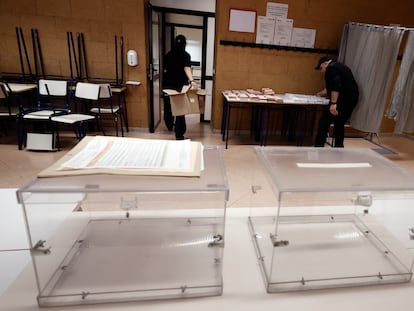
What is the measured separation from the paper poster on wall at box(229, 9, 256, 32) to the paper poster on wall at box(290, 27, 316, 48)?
26.2 inches

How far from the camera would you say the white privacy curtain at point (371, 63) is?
11.3ft

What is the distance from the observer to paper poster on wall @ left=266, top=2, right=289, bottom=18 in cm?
422

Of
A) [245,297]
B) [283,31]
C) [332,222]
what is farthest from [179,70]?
[245,297]

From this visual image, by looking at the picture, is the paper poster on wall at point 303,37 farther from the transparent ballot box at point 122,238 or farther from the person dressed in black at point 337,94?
the transparent ballot box at point 122,238

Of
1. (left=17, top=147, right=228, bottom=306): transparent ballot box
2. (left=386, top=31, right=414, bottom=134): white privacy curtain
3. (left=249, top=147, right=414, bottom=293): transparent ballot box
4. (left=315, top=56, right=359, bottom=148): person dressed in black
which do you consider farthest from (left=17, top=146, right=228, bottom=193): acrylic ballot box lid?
(left=386, top=31, right=414, bottom=134): white privacy curtain

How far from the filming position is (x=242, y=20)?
167 inches

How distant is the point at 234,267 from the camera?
0.69 m

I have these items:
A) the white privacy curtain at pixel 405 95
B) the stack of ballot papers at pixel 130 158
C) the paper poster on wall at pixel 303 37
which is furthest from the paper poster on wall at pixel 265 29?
the stack of ballot papers at pixel 130 158

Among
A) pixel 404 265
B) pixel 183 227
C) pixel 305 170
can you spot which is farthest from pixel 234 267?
pixel 404 265

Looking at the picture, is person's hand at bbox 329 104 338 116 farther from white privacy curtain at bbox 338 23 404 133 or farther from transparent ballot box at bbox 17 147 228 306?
transparent ballot box at bbox 17 147 228 306

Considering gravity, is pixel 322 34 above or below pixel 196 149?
above

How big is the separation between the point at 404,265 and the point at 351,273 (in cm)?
17

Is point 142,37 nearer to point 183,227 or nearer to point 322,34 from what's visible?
point 322,34

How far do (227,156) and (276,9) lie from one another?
95.5 inches
